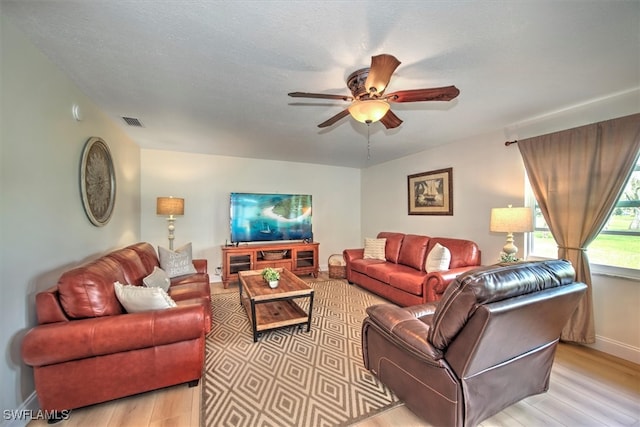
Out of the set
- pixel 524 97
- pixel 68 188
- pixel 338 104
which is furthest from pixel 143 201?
pixel 524 97

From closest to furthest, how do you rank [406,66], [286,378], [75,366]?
[75,366]
[406,66]
[286,378]

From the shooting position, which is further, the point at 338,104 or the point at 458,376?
the point at 338,104

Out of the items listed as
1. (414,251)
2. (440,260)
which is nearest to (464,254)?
(440,260)

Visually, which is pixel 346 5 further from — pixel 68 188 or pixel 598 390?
pixel 598 390

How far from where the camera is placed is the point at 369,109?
5.99 ft

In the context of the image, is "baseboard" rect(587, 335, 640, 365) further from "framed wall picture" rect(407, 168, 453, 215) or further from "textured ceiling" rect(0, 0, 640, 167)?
"textured ceiling" rect(0, 0, 640, 167)

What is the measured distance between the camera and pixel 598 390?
1.88 metres

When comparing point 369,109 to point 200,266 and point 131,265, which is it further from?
point 200,266

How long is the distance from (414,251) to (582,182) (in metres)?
2.02

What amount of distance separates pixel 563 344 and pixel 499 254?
3.55ft

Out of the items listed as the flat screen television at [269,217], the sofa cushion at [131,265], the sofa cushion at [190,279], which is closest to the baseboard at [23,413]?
the sofa cushion at [131,265]

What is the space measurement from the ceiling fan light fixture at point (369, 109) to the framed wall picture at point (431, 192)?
260cm

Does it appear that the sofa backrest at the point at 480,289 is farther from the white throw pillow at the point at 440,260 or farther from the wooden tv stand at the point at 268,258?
the wooden tv stand at the point at 268,258

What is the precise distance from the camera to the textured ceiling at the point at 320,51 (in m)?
1.37
